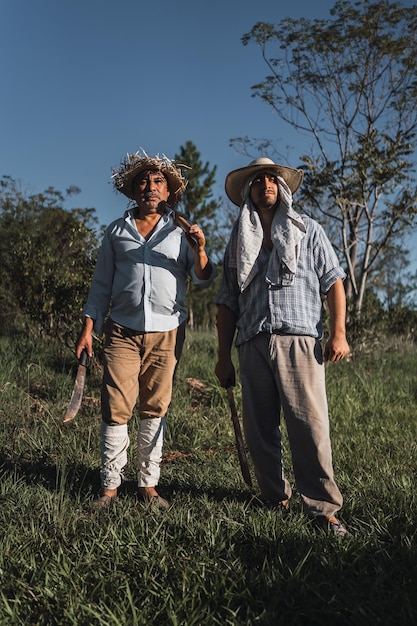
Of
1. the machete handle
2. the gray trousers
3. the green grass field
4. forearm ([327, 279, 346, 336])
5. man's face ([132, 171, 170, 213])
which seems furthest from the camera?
man's face ([132, 171, 170, 213])

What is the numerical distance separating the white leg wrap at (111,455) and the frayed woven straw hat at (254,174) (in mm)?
1524

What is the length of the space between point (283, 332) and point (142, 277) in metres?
0.90

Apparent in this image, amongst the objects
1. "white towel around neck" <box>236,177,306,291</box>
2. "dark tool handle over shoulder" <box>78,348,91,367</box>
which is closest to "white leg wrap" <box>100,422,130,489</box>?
"dark tool handle over shoulder" <box>78,348,91,367</box>

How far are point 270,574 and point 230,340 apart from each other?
129 cm

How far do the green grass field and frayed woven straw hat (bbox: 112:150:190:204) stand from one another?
172 centimetres

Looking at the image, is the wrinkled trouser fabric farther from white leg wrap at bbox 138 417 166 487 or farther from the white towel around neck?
the white towel around neck

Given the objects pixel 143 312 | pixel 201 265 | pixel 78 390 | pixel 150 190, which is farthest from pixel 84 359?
pixel 150 190

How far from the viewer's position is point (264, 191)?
10.0 ft

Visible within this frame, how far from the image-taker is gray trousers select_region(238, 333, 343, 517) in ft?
9.39

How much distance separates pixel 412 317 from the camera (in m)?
12.6

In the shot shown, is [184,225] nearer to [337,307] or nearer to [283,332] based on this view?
[283,332]

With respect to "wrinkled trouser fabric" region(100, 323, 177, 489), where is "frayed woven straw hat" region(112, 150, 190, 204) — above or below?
above

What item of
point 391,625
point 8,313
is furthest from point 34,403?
point 8,313

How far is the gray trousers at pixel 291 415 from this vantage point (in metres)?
2.86
